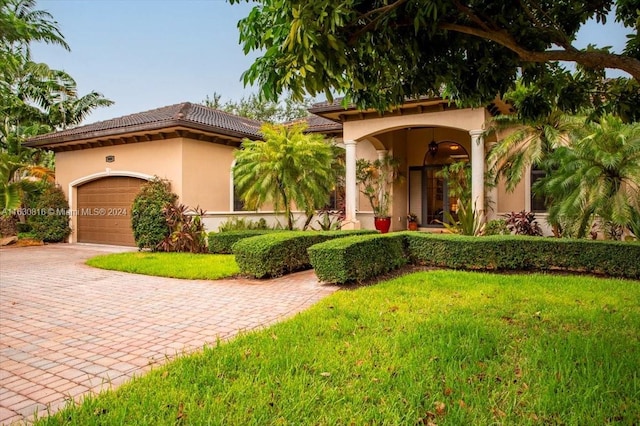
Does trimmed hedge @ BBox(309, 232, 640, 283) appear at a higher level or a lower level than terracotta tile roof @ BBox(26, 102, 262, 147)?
lower

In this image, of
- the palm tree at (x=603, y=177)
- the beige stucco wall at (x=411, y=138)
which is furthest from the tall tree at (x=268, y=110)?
the palm tree at (x=603, y=177)

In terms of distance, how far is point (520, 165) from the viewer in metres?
11.5

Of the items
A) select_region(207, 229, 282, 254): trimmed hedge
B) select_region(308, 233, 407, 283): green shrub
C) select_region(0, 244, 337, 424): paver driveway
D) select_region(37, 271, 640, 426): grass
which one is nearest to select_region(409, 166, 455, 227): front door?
select_region(207, 229, 282, 254): trimmed hedge

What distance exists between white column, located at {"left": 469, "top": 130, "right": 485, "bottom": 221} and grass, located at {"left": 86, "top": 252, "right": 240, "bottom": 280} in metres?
7.10

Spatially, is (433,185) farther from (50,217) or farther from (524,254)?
(50,217)

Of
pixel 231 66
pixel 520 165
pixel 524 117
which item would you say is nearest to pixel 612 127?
pixel 520 165

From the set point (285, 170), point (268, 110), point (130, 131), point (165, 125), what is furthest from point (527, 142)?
point (268, 110)

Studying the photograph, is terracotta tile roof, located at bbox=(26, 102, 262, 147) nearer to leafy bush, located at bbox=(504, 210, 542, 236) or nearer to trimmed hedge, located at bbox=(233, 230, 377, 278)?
trimmed hedge, located at bbox=(233, 230, 377, 278)

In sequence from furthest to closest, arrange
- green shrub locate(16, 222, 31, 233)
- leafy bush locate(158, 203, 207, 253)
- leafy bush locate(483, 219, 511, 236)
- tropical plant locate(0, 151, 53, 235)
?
green shrub locate(16, 222, 31, 233) → tropical plant locate(0, 151, 53, 235) → leafy bush locate(158, 203, 207, 253) → leafy bush locate(483, 219, 511, 236)

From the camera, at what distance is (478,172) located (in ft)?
39.7

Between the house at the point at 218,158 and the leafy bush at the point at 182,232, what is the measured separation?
0.75 m

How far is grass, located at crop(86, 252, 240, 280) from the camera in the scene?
355 inches

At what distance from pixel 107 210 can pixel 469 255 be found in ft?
45.3

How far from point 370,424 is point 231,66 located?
1395 inches
